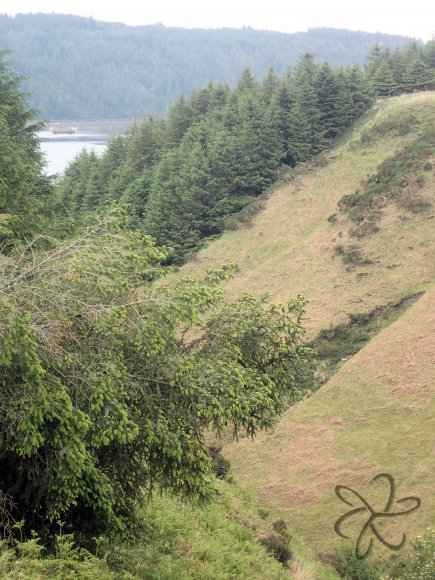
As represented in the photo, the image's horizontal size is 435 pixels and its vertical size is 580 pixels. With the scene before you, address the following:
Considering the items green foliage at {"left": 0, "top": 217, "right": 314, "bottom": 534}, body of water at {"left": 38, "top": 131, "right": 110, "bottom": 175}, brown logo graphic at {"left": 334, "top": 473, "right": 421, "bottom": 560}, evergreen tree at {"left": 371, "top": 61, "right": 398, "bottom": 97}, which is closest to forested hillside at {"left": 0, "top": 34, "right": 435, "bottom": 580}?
green foliage at {"left": 0, "top": 217, "right": 314, "bottom": 534}

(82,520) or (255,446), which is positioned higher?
(82,520)

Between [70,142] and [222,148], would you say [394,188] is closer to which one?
[222,148]

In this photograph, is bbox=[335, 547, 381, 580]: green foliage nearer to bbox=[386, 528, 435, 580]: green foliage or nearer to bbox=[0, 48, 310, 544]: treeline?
bbox=[386, 528, 435, 580]: green foliage

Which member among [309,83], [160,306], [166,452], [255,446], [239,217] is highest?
[309,83]

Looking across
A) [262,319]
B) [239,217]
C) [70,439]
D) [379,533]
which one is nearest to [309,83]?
[239,217]

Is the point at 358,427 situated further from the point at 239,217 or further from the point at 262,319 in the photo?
the point at 239,217

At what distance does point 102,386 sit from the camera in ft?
30.5

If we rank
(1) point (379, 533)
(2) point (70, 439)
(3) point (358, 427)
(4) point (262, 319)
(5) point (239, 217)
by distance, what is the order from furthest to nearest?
(5) point (239, 217), (3) point (358, 427), (1) point (379, 533), (4) point (262, 319), (2) point (70, 439)

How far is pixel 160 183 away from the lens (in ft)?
198

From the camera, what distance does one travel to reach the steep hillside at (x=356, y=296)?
23.2 meters

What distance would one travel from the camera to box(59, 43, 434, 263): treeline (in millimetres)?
57094

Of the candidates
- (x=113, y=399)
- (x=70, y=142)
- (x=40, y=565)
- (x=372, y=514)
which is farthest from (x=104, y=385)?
(x=70, y=142)

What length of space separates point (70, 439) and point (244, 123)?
55343 mm

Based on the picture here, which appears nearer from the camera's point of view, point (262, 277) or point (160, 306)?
point (160, 306)
